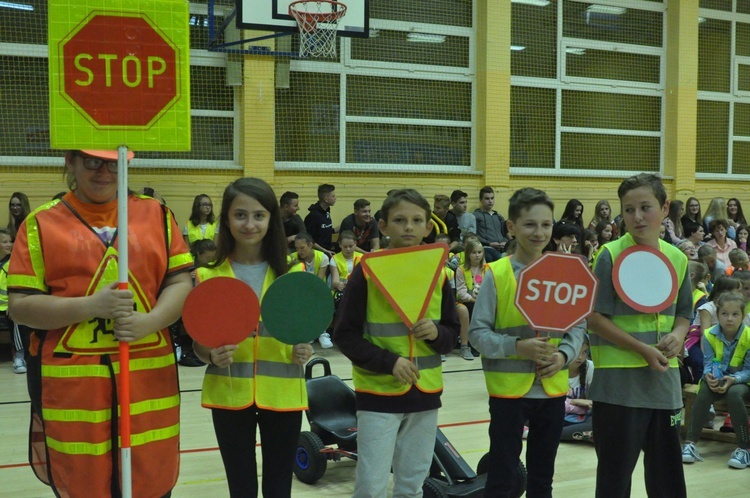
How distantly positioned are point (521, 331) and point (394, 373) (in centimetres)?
55

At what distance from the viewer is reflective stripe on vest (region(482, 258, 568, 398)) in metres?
2.91

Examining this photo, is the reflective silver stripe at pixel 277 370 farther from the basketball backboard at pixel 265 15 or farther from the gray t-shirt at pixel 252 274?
the basketball backboard at pixel 265 15

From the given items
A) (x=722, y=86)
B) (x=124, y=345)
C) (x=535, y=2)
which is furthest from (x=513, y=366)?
(x=722, y=86)

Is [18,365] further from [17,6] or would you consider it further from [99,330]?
[99,330]

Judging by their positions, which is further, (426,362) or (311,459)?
(311,459)

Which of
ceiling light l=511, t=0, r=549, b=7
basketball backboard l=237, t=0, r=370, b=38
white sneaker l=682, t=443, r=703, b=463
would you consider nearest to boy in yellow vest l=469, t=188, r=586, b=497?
white sneaker l=682, t=443, r=703, b=463

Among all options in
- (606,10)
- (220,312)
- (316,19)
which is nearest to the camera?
(220,312)

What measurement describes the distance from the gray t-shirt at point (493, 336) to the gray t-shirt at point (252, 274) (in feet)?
2.72

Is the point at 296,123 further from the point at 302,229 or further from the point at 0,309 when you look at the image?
the point at 0,309

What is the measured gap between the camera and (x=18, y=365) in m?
7.48

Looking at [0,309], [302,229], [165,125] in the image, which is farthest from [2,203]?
[165,125]

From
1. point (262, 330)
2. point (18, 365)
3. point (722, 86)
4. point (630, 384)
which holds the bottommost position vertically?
point (18, 365)

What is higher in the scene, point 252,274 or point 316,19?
point 316,19

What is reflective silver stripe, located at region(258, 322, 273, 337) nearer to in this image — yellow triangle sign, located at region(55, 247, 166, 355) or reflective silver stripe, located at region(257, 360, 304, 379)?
reflective silver stripe, located at region(257, 360, 304, 379)
